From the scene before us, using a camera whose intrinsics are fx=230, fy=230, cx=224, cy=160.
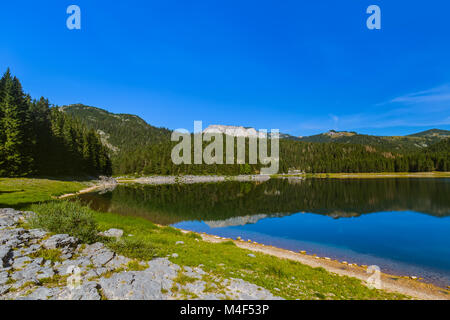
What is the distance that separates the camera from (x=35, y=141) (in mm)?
55812

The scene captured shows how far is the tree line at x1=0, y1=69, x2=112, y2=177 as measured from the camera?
164 ft

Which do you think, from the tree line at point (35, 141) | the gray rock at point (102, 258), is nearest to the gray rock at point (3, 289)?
the gray rock at point (102, 258)

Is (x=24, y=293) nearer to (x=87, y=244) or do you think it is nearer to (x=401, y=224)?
(x=87, y=244)

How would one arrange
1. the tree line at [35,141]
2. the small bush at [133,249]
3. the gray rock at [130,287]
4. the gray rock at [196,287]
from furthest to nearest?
the tree line at [35,141]
the small bush at [133,249]
the gray rock at [196,287]
the gray rock at [130,287]

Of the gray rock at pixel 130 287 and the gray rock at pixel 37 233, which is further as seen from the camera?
the gray rock at pixel 37 233

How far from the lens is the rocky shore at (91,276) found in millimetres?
7113

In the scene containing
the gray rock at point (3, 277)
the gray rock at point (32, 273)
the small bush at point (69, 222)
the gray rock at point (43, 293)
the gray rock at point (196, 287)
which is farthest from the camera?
the small bush at point (69, 222)

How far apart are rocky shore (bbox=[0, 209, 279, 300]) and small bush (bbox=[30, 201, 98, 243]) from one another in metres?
0.87

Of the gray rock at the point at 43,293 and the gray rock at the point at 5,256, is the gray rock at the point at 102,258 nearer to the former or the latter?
the gray rock at the point at 43,293

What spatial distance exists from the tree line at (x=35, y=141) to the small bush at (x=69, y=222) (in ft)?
161

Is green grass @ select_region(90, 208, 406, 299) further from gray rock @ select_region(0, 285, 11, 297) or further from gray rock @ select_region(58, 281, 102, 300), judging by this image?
gray rock @ select_region(0, 285, 11, 297)

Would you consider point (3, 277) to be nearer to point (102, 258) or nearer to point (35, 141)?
point (102, 258)

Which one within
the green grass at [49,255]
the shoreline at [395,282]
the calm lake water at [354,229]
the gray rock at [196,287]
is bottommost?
the calm lake water at [354,229]
